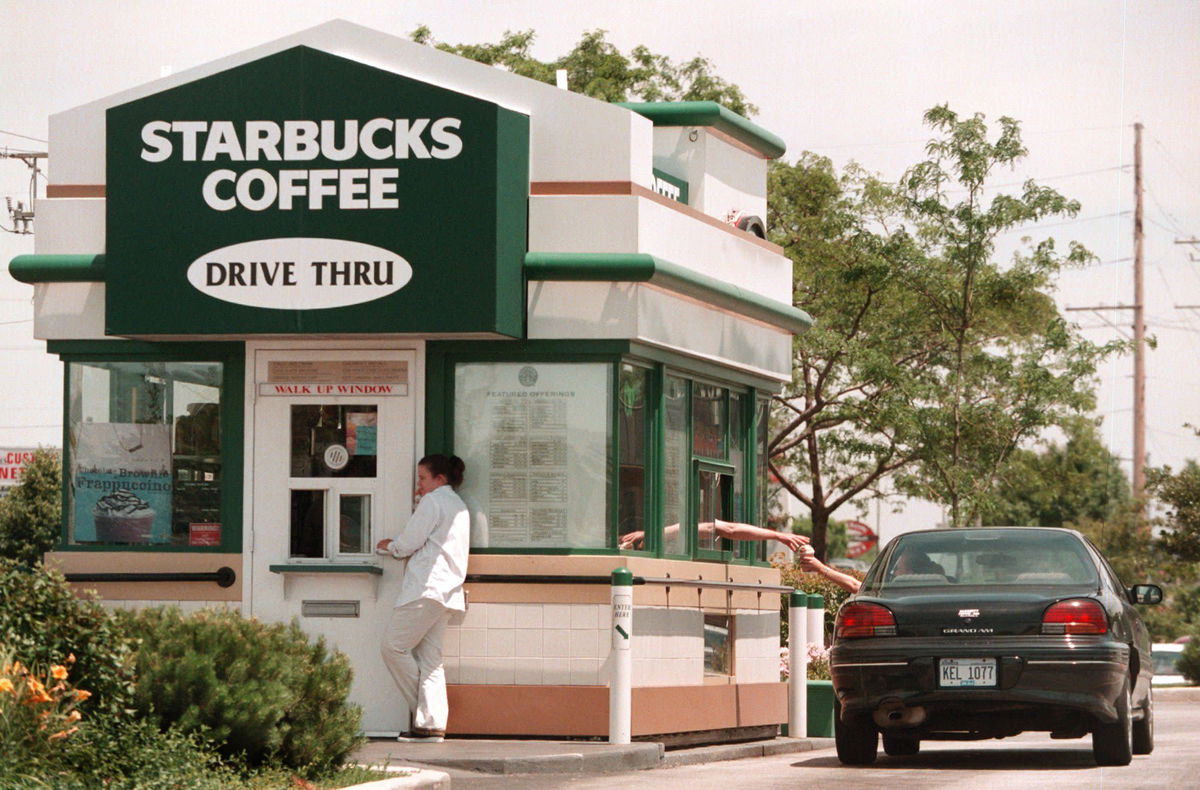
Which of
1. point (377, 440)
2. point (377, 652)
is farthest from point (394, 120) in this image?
point (377, 652)

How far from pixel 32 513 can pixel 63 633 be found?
160ft

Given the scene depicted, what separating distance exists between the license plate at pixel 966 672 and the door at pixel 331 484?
3.85m

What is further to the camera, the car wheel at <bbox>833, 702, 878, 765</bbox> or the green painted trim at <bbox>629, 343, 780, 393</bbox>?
the green painted trim at <bbox>629, 343, 780, 393</bbox>

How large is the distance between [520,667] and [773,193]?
81.7ft

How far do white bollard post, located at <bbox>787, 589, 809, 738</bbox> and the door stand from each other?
12.5ft

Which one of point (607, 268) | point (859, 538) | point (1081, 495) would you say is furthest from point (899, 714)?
point (859, 538)

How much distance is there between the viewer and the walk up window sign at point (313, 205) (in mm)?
14148

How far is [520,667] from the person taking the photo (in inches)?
561

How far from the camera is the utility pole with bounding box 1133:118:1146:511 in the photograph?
43.6 m

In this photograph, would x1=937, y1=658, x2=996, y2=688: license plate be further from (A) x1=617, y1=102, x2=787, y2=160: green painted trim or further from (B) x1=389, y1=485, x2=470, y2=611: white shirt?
(A) x1=617, y1=102, x2=787, y2=160: green painted trim

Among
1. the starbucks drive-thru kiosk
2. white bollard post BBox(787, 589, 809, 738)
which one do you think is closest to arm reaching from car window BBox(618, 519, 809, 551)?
white bollard post BBox(787, 589, 809, 738)

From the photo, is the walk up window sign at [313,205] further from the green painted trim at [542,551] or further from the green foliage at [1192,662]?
the green foliage at [1192,662]

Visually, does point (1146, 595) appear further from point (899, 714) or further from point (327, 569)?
point (327, 569)

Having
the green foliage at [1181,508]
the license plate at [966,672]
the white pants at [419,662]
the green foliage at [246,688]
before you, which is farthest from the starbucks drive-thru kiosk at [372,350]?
the green foliage at [1181,508]
